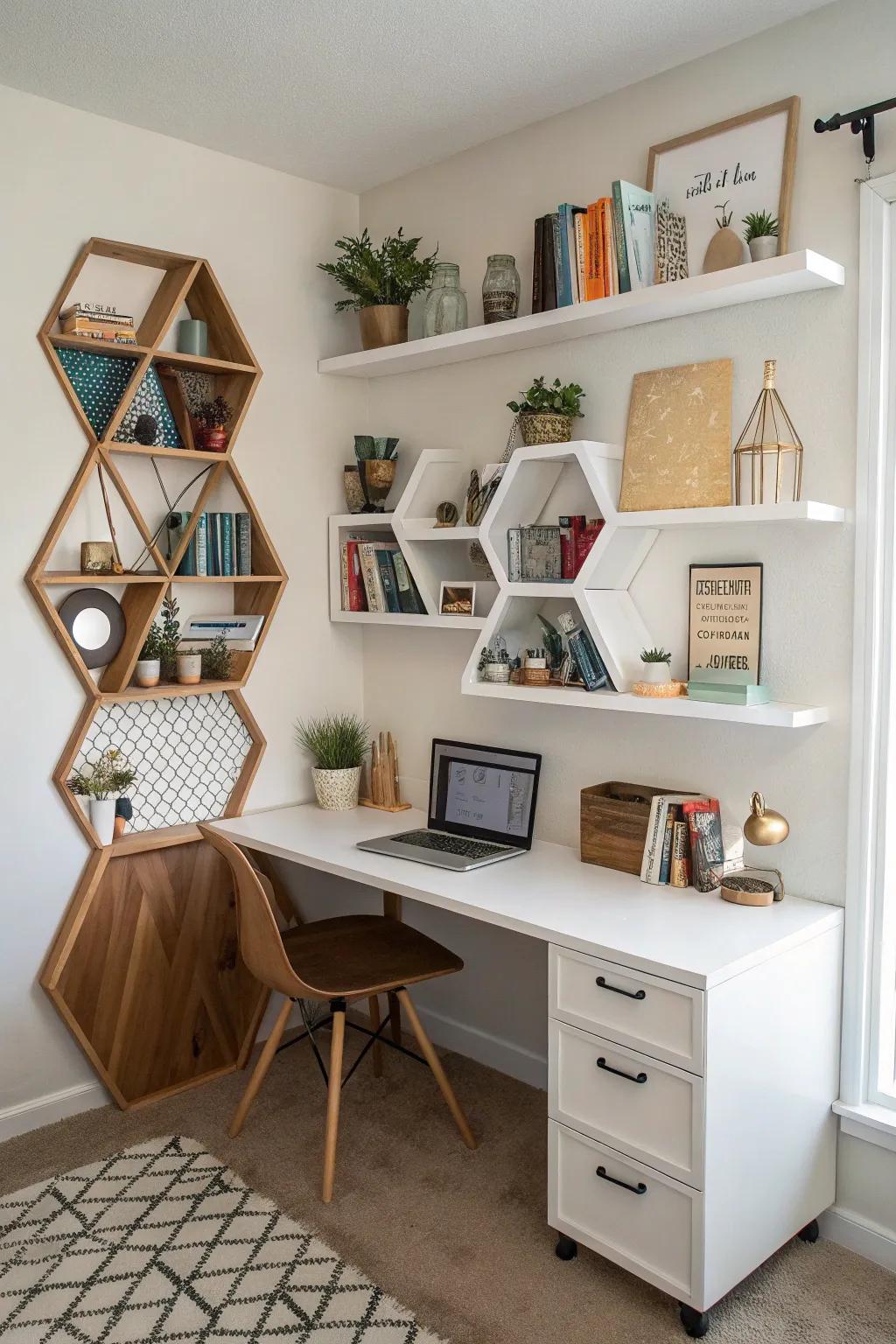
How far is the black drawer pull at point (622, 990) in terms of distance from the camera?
201cm

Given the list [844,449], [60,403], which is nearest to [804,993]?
[844,449]

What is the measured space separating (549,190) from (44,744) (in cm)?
201

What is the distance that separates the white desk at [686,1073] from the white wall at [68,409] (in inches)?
46.1

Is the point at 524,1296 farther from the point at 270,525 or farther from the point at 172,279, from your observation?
the point at 172,279

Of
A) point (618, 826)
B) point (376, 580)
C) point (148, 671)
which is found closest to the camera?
point (618, 826)

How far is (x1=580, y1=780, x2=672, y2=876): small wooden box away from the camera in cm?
251

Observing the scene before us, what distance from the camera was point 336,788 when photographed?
3270 millimetres

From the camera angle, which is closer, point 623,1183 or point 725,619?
point 623,1183

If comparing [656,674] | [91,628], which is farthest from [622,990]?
[91,628]

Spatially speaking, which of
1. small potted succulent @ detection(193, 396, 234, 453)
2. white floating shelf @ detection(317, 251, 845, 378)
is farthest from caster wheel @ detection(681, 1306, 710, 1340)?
small potted succulent @ detection(193, 396, 234, 453)

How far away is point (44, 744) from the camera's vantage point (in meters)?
2.77

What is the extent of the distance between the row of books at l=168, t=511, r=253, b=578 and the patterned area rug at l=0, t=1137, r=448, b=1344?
158cm

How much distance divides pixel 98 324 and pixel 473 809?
1636 mm

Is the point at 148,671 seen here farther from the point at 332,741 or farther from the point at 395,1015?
the point at 395,1015
